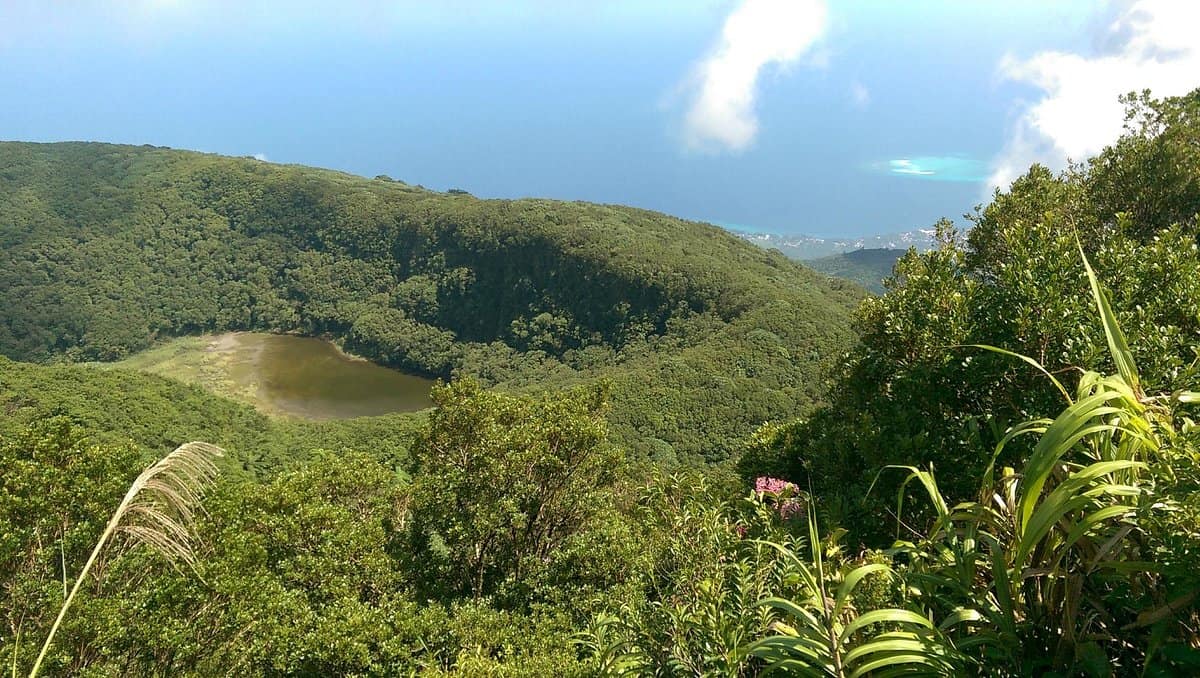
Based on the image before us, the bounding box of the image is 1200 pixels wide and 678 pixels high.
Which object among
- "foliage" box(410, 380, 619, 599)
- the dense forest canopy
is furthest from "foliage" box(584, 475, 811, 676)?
"foliage" box(410, 380, 619, 599)

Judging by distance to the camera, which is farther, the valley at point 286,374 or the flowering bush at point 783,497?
the valley at point 286,374

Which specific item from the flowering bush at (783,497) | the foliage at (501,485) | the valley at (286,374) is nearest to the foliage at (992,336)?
the flowering bush at (783,497)

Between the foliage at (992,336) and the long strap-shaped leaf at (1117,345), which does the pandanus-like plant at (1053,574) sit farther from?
the foliage at (992,336)

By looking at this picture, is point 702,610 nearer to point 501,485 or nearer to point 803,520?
point 803,520

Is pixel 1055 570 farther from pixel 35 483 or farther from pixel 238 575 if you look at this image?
pixel 35 483

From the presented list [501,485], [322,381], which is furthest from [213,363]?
[501,485]

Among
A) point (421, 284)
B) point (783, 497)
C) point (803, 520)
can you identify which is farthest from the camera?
point (421, 284)
